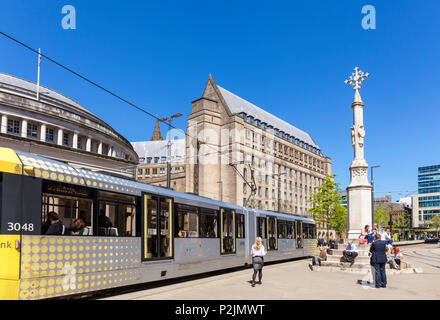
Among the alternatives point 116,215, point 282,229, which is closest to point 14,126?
point 282,229

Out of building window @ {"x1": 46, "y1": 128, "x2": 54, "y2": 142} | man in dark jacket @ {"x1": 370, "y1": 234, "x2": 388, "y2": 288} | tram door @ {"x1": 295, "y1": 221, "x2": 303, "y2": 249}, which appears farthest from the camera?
building window @ {"x1": 46, "y1": 128, "x2": 54, "y2": 142}

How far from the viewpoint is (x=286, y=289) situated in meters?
13.3

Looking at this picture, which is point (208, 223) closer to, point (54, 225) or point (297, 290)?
point (297, 290)

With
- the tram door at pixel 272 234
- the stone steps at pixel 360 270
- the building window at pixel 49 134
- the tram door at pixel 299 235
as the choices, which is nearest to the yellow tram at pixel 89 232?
the stone steps at pixel 360 270

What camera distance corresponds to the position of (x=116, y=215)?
39.4ft

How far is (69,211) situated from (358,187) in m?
16.7

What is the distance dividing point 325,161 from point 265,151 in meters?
35.0

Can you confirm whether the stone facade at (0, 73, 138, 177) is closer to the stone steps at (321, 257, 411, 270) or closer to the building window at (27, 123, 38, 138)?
the building window at (27, 123, 38, 138)

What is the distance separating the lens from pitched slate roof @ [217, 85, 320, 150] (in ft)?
311

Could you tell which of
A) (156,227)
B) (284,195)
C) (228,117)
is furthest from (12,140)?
(284,195)

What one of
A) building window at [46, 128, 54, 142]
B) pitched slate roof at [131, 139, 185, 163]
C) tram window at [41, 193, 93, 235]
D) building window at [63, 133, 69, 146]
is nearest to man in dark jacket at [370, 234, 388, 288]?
tram window at [41, 193, 93, 235]

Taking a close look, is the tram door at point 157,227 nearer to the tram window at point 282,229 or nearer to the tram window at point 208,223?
the tram window at point 208,223

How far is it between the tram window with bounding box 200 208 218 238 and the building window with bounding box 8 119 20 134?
41.6 meters

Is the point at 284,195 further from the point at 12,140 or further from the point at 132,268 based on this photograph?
the point at 132,268
